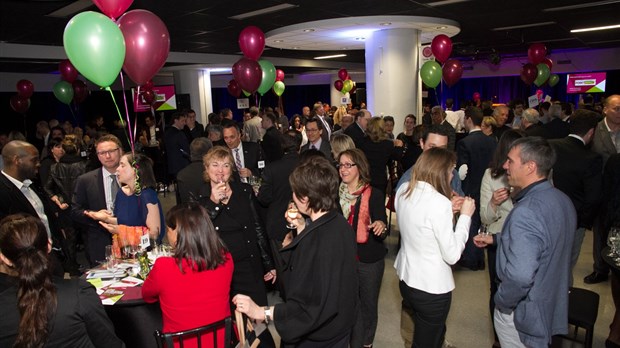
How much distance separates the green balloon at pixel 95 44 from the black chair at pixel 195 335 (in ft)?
6.41

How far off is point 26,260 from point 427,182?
1.89 meters

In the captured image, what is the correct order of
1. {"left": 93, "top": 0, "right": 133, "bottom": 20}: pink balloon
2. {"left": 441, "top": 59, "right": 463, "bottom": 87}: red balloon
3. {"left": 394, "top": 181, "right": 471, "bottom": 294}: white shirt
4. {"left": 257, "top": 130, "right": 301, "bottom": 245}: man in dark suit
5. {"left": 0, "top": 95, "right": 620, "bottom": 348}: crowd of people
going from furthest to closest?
1. {"left": 441, "top": 59, "right": 463, "bottom": 87}: red balloon
2. {"left": 257, "top": 130, "right": 301, "bottom": 245}: man in dark suit
3. {"left": 93, "top": 0, "right": 133, "bottom": 20}: pink balloon
4. {"left": 394, "top": 181, "right": 471, "bottom": 294}: white shirt
5. {"left": 0, "top": 95, "right": 620, "bottom": 348}: crowd of people

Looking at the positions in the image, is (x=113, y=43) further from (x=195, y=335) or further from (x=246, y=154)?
(x=246, y=154)

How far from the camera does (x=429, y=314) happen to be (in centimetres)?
236

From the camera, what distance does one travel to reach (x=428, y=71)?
710 cm

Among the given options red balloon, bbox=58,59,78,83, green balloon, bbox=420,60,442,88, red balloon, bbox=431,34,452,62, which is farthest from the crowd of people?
red balloon, bbox=58,59,78,83

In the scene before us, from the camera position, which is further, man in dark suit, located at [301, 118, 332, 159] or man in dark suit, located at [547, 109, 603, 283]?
man in dark suit, located at [301, 118, 332, 159]

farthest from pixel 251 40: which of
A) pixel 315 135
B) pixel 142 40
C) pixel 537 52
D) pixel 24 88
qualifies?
pixel 537 52

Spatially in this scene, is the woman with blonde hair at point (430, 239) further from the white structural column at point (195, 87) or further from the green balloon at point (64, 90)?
the white structural column at point (195, 87)

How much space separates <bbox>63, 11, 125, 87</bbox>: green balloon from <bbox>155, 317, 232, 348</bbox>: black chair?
1955 mm

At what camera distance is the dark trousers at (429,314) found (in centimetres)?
233

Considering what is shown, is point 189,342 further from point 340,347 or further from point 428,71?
point 428,71

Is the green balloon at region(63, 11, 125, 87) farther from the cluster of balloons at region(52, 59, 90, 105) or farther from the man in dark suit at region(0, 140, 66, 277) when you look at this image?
the cluster of balloons at region(52, 59, 90, 105)

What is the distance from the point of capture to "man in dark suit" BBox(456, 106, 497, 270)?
14.4 ft
